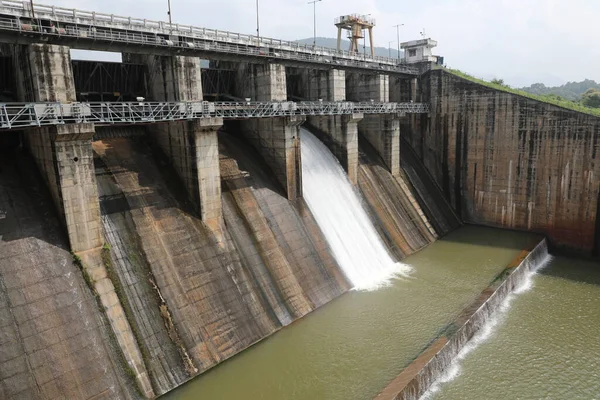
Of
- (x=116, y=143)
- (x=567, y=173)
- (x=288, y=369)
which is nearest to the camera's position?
(x=288, y=369)

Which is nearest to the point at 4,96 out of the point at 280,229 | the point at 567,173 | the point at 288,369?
the point at 280,229

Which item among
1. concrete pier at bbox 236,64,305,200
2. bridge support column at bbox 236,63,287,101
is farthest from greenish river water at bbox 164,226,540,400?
bridge support column at bbox 236,63,287,101

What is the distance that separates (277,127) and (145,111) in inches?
373

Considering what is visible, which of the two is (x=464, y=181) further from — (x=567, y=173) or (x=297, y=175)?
(x=297, y=175)

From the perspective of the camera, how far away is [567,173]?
110 feet

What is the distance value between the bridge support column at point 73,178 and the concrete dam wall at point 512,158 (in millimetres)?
30191

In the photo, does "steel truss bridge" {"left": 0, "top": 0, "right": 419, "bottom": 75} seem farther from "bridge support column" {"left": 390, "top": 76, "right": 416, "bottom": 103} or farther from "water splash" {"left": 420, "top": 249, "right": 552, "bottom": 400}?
"water splash" {"left": 420, "top": 249, "right": 552, "bottom": 400}

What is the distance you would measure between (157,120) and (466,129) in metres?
27.1

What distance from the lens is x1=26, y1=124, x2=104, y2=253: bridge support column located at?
1736 centimetres

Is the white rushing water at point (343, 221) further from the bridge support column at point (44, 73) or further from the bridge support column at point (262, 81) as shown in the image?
the bridge support column at point (44, 73)

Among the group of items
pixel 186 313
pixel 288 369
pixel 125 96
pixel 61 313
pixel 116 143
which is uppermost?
pixel 125 96

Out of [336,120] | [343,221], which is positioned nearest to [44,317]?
[343,221]

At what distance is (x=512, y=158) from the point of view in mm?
36000

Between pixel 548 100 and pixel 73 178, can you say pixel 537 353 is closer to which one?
pixel 73 178
